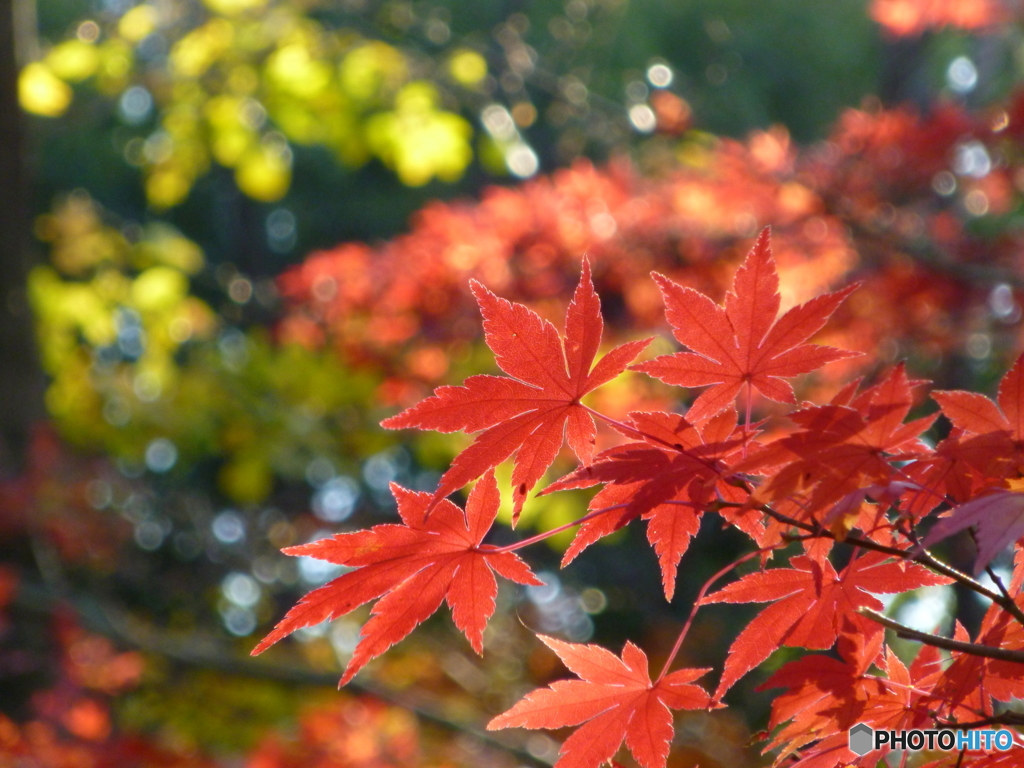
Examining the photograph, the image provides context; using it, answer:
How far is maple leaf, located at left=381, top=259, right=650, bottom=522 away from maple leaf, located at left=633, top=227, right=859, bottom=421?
34 millimetres

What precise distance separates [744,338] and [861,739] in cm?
31

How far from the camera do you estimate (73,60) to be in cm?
398

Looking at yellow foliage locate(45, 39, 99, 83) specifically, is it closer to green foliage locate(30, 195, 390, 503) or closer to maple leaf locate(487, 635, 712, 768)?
green foliage locate(30, 195, 390, 503)

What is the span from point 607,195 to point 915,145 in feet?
3.75

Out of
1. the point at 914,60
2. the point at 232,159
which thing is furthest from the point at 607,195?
the point at 914,60

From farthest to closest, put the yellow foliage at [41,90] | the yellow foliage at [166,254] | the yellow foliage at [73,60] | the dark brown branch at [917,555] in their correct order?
1. the yellow foliage at [166,254]
2. the yellow foliage at [73,60]
3. the yellow foliage at [41,90]
4. the dark brown branch at [917,555]

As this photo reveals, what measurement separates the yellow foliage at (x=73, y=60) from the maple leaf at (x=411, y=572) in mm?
3987

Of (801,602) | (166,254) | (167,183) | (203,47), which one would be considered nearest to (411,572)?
(801,602)

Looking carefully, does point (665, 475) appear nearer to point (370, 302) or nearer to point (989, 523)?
point (989, 523)

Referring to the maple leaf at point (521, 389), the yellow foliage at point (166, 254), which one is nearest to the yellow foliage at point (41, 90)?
the yellow foliage at point (166, 254)

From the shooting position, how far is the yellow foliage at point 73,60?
3.99m
